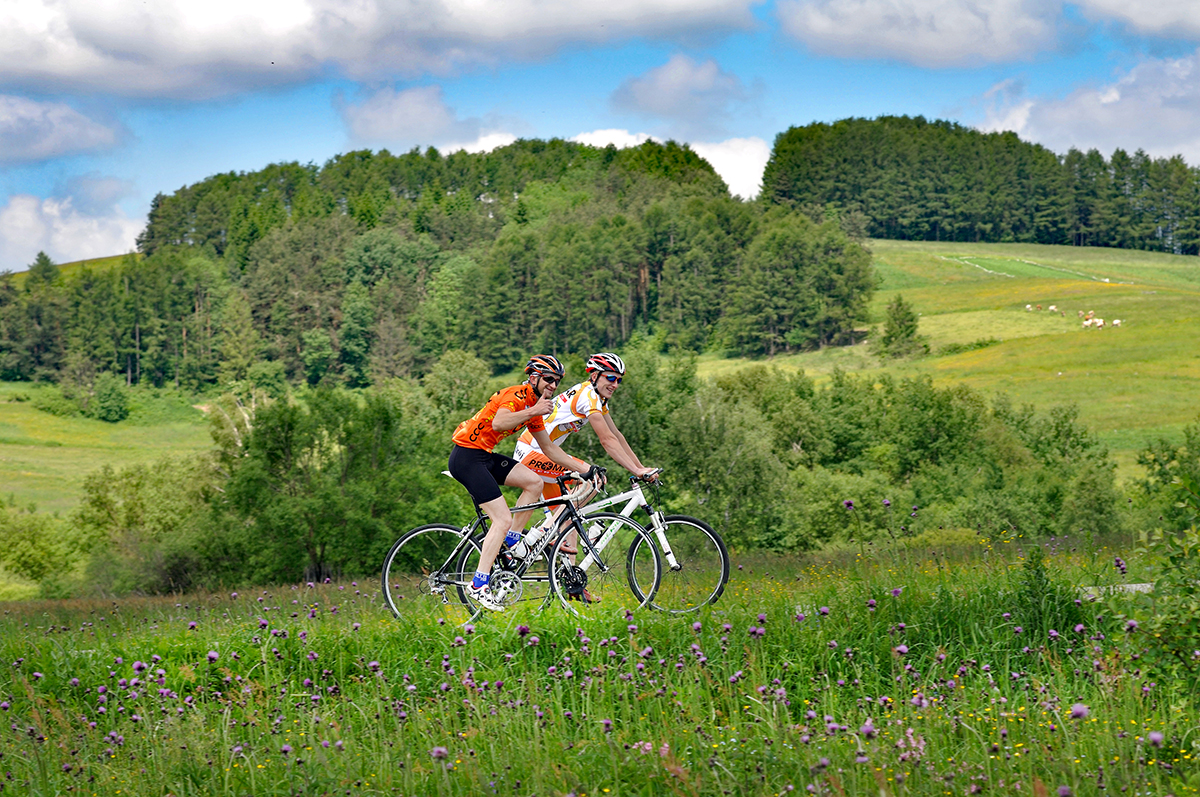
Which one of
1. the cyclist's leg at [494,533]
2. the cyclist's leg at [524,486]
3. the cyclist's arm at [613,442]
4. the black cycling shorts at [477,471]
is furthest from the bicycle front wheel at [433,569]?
the cyclist's arm at [613,442]

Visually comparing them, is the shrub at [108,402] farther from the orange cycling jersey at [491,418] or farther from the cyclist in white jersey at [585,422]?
the orange cycling jersey at [491,418]

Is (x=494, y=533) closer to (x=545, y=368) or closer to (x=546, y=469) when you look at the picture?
(x=546, y=469)

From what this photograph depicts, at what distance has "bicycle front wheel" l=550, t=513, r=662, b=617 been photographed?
8195 millimetres

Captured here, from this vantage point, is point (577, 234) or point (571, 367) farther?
point (577, 234)

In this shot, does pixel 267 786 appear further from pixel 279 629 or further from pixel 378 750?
pixel 279 629

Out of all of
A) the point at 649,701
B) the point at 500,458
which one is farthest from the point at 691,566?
the point at 649,701

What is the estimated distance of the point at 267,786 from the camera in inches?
183

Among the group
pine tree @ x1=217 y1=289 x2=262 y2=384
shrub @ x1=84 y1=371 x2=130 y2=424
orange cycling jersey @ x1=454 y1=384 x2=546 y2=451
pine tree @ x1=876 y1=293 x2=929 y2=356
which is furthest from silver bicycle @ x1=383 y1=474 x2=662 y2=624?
pine tree @ x1=217 y1=289 x2=262 y2=384

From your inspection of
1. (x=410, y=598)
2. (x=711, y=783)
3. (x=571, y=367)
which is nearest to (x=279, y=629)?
(x=410, y=598)

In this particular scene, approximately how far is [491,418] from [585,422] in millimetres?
822

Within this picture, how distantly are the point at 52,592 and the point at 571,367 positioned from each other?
2795 centimetres

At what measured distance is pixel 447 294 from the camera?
14138 centimetres

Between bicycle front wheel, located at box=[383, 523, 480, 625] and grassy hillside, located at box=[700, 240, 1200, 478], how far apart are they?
190 ft

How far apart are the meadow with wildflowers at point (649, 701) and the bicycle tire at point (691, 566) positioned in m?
0.29
